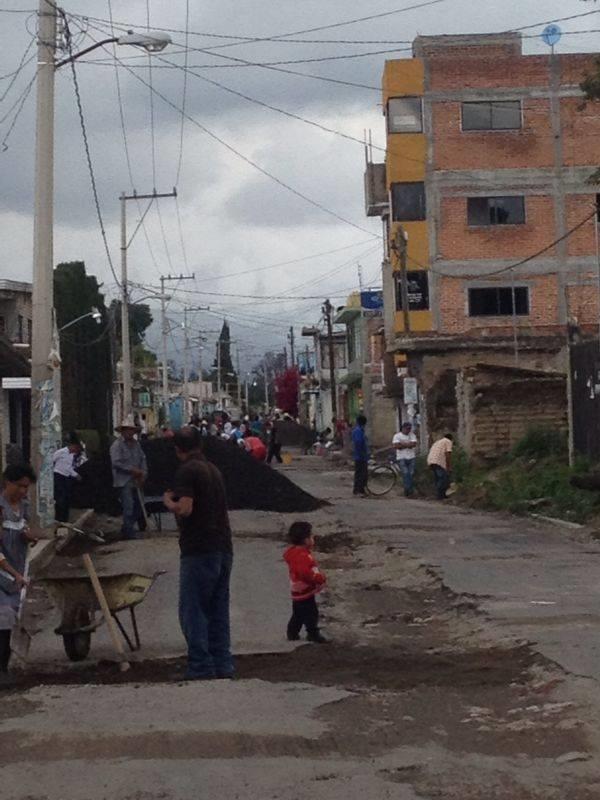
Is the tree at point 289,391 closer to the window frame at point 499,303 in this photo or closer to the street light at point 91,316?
the street light at point 91,316

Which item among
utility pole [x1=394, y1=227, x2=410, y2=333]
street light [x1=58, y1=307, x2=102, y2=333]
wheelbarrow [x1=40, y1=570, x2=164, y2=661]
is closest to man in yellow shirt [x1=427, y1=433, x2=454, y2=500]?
utility pole [x1=394, y1=227, x2=410, y2=333]

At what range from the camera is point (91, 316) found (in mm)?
62625

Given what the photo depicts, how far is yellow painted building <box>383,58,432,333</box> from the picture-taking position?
167 feet

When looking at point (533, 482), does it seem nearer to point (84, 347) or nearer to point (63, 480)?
point (63, 480)

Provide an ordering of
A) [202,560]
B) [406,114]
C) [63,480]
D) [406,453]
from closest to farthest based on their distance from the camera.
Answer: [202,560]
[63,480]
[406,453]
[406,114]

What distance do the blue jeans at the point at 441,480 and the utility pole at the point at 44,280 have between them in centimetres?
1203

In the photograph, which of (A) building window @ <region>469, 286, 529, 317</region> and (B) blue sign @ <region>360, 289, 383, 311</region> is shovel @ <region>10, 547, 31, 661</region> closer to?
(A) building window @ <region>469, 286, 529, 317</region>

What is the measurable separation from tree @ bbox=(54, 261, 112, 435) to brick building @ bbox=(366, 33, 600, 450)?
16.3m

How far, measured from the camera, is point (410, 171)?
51125 mm

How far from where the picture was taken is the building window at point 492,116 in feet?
168

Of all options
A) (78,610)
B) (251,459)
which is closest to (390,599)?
(78,610)

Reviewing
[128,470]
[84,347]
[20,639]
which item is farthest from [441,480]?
[84,347]

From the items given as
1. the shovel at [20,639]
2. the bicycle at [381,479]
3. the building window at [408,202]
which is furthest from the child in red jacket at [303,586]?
the building window at [408,202]

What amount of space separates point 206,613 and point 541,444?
75.3 ft
